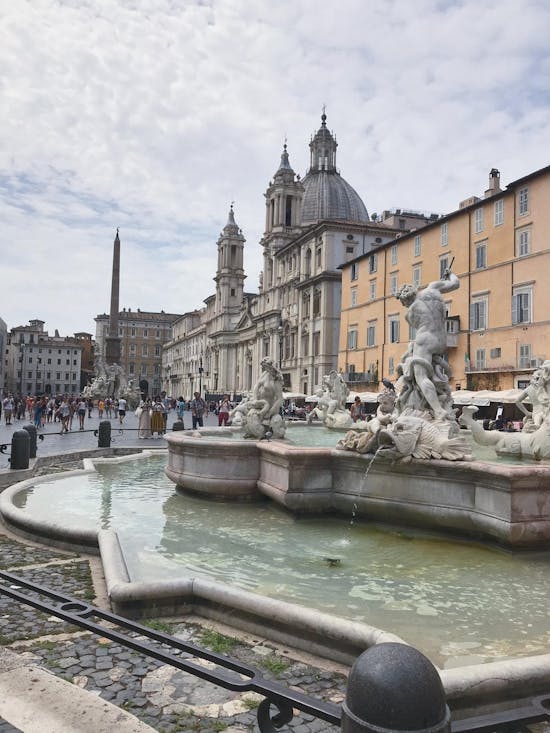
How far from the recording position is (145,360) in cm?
13400

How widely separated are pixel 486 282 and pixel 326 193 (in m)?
43.3

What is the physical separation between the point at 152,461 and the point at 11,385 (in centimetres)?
11535

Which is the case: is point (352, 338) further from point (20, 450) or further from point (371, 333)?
point (20, 450)

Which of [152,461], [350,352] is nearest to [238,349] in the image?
[350,352]

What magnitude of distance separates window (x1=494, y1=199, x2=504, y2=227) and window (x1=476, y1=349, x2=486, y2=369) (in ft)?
22.6

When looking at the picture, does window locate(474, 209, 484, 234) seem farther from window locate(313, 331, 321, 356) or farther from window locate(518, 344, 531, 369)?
window locate(313, 331, 321, 356)

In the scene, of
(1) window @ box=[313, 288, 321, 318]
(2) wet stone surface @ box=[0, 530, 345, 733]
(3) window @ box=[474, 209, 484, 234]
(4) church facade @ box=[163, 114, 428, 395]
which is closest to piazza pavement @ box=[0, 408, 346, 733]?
(2) wet stone surface @ box=[0, 530, 345, 733]

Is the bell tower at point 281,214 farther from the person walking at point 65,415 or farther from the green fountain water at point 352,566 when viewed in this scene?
the green fountain water at point 352,566

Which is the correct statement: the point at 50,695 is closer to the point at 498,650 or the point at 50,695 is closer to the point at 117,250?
the point at 498,650

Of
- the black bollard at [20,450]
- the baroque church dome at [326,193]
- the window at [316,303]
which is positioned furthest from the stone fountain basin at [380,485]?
the baroque church dome at [326,193]

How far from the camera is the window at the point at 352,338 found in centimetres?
4778

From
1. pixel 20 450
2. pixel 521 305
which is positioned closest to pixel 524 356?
pixel 521 305

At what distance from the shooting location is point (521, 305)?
30.9 m

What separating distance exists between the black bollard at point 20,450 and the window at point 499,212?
2858 centimetres
